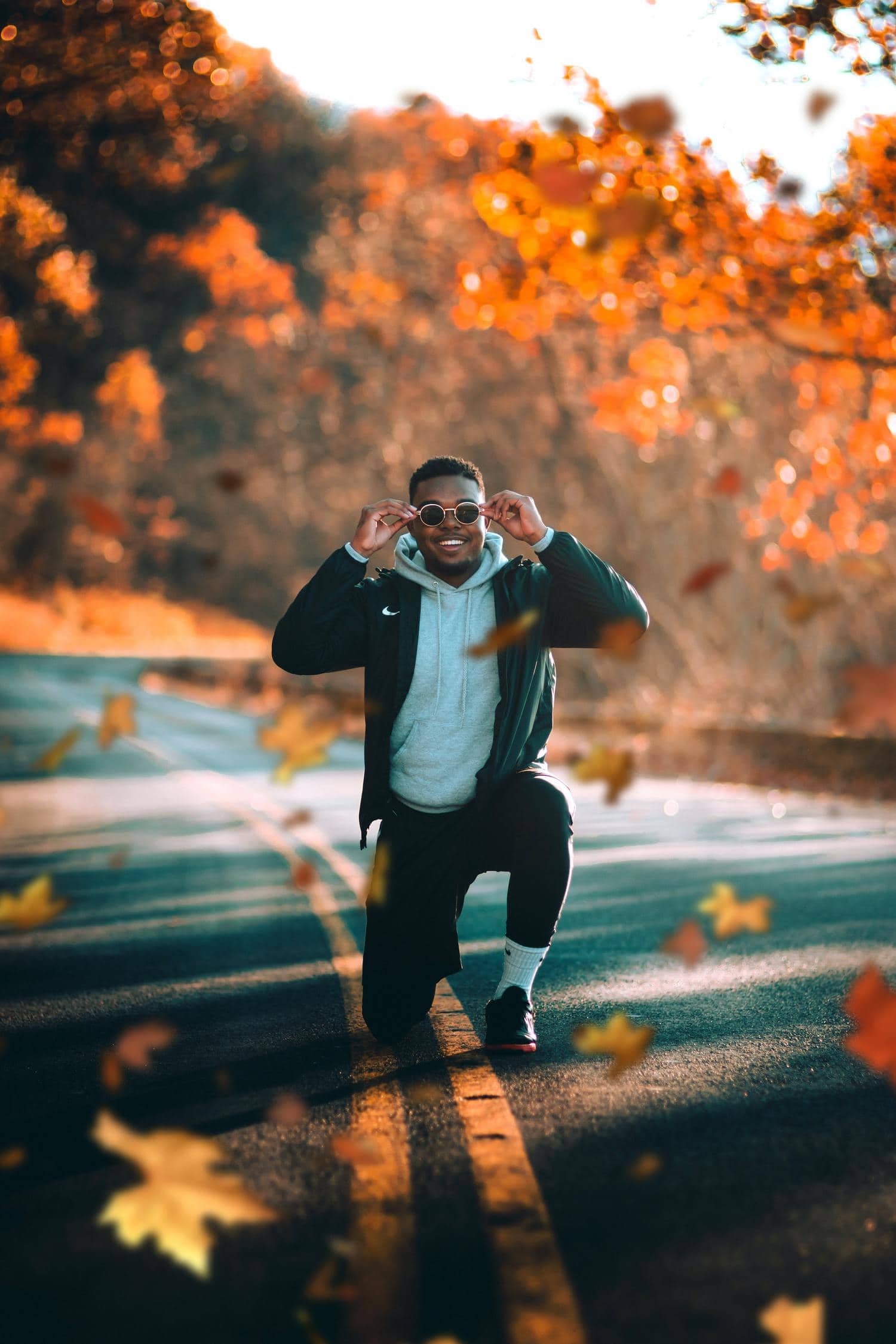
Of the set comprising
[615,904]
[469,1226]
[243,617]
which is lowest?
[243,617]

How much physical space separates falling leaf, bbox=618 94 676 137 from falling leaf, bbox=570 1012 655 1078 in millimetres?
2693

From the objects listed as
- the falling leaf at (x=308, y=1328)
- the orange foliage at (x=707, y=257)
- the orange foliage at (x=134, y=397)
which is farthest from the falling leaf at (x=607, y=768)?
the orange foliage at (x=134, y=397)

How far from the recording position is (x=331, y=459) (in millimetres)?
35188

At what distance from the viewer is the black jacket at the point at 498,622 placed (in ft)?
15.9

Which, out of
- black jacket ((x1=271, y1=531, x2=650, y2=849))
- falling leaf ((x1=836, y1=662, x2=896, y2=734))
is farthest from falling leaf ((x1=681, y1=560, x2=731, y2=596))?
falling leaf ((x1=836, y1=662, x2=896, y2=734))

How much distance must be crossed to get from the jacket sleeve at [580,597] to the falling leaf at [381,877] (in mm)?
845

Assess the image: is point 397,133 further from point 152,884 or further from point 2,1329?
point 2,1329

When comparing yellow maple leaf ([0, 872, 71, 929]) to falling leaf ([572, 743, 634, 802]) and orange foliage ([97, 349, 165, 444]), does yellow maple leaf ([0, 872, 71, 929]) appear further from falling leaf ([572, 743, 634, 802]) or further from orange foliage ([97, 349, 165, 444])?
orange foliage ([97, 349, 165, 444])

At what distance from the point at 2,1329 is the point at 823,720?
569 inches

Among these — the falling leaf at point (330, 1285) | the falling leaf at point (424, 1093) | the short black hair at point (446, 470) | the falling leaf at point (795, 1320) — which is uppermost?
the short black hair at point (446, 470)

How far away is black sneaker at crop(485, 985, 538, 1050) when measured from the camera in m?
4.89

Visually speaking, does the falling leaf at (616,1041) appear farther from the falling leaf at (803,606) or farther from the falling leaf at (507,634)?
the falling leaf at (803,606)

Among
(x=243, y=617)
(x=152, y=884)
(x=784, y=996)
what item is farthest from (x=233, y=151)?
(x=243, y=617)

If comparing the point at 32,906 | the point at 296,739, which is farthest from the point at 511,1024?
the point at 32,906
